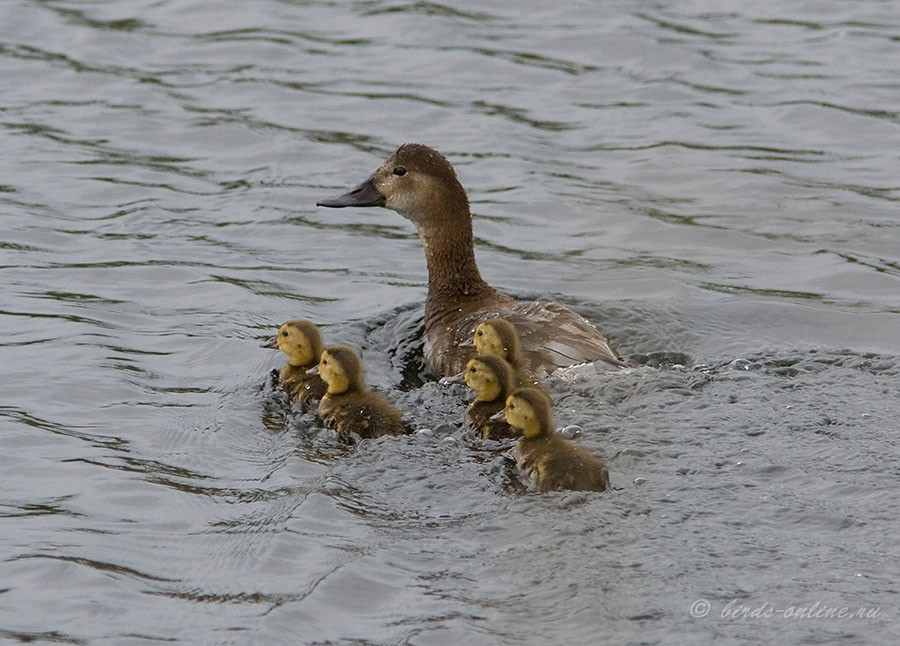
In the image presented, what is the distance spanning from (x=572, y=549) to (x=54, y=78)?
896cm

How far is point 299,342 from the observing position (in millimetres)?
8016

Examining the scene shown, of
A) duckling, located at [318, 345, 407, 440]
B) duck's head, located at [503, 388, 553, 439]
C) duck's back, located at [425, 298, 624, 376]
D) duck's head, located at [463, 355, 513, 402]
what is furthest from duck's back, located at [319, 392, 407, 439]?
duck's back, located at [425, 298, 624, 376]

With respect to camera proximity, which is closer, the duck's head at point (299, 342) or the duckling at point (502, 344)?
the duckling at point (502, 344)

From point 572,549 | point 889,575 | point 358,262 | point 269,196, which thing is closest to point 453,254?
point 358,262

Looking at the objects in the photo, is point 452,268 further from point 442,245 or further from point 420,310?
point 420,310

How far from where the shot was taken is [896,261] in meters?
9.94

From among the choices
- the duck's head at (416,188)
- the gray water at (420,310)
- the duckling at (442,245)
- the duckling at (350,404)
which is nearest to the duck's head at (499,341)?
the gray water at (420,310)

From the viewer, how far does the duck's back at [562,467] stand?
6.25 m

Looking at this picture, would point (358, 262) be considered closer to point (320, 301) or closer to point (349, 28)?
point (320, 301)

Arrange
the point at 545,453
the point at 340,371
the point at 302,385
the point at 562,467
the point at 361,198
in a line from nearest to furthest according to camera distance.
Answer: the point at 562,467 → the point at 545,453 → the point at 340,371 → the point at 302,385 → the point at 361,198

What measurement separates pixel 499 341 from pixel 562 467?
1.47 m

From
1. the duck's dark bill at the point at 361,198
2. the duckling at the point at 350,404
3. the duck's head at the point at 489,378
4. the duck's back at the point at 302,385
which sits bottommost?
the duck's back at the point at 302,385

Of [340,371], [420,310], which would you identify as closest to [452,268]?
[420,310]

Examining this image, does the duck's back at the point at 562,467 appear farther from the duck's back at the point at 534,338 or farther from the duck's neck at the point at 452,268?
the duck's neck at the point at 452,268
